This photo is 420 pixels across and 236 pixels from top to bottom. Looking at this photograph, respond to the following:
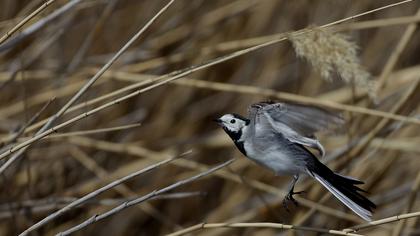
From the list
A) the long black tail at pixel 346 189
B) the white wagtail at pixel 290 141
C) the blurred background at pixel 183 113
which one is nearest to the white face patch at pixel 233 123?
the white wagtail at pixel 290 141

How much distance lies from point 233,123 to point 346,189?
0.38 metres

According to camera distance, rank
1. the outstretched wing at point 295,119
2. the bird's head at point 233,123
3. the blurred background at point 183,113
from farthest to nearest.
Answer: the blurred background at point 183,113, the bird's head at point 233,123, the outstretched wing at point 295,119

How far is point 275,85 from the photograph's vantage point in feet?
11.1

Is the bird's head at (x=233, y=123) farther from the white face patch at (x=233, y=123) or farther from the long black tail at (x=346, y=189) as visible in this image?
the long black tail at (x=346, y=189)

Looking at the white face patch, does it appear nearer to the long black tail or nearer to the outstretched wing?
the outstretched wing

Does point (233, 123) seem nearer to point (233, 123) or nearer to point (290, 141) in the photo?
point (233, 123)

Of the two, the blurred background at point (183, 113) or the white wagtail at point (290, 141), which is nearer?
the white wagtail at point (290, 141)

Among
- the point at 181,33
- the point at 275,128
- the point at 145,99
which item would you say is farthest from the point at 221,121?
the point at 145,99

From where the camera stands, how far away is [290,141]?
73.7 inches

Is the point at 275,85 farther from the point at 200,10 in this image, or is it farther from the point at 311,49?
the point at 311,49

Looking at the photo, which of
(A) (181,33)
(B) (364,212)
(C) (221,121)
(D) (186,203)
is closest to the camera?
(B) (364,212)

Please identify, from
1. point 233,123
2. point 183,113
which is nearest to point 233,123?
point 233,123

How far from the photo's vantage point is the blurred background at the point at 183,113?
8.31ft

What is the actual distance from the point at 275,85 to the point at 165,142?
2.20ft
